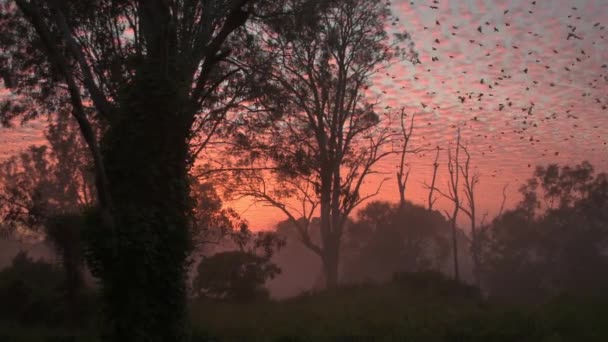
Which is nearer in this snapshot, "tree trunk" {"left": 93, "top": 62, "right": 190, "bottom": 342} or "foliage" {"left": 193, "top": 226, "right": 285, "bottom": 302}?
"tree trunk" {"left": 93, "top": 62, "right": 190, "bottom": 342}

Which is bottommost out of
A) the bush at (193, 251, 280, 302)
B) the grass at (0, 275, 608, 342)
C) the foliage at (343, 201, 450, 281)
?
the grass at (0, 275, 608, 342)

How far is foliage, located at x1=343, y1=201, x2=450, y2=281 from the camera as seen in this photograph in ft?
163

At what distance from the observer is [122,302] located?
10656 millimetres

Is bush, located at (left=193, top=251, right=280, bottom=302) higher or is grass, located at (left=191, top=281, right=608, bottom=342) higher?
bush, located at (left=193, top=251, right=280, bottom=302)

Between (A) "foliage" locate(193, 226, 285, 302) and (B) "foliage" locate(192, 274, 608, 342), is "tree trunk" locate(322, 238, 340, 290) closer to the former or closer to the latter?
(B) "foliage" locate(192, 274, 608, 342)

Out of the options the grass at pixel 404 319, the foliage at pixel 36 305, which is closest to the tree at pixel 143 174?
the grass at pixel 404 319

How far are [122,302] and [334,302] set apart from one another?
40.5 feet

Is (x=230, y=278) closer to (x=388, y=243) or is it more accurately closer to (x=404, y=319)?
(x=404, y=319)

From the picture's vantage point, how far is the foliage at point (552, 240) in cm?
4597

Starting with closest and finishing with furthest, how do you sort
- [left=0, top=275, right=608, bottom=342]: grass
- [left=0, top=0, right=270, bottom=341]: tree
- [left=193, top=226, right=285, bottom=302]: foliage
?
[left=0, top=0, right=270, bottom=341]: tree
[left=0, top=275, right=608, bottom=342]: grass
[left=193, top=226, right=285, bottom=302]: foliage

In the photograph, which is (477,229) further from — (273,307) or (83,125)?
(83,125)

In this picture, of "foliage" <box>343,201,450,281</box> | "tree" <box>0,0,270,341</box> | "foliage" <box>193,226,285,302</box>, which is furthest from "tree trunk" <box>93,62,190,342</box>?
"foliage" <box>343,201,450,281</box>

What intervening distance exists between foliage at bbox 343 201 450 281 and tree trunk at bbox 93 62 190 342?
37.1 meters

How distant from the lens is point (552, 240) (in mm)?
48875
